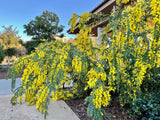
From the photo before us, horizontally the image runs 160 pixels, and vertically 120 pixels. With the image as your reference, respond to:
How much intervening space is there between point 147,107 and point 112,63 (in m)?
0.98

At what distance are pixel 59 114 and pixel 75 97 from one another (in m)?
0.82

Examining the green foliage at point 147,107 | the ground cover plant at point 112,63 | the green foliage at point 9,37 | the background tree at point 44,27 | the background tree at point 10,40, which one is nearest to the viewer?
the ground cover plant at point 112,63

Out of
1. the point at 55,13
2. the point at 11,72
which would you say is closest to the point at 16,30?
the point at 55,13

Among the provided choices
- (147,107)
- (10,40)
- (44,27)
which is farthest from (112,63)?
(10,40)

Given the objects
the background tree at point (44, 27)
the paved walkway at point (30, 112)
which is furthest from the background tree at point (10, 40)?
the paved walkway at point (30, 112)

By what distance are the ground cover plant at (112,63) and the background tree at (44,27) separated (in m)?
8.45

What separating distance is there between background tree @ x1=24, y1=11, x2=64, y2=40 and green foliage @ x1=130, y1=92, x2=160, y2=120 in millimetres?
9672

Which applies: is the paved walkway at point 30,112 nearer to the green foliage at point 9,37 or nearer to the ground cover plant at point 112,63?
the ground cover plant at point 112,63

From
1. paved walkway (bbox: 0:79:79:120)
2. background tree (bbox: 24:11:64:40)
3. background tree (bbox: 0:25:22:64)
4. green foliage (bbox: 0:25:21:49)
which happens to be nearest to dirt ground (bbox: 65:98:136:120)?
paved walkway (bbox: 0:79:79:120)

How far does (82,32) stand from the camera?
262 cm

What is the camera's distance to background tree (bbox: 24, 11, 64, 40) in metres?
10.4

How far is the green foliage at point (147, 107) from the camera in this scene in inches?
74.0

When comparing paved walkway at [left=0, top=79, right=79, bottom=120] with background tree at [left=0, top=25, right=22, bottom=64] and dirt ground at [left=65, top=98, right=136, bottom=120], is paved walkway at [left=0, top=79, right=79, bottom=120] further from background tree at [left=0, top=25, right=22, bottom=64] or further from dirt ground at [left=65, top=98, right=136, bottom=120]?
background tree at [left=0, top=25, right=22, bottom=64]

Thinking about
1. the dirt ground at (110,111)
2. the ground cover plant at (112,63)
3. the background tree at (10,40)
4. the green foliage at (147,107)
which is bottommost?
the dirt ground at (110,111)
